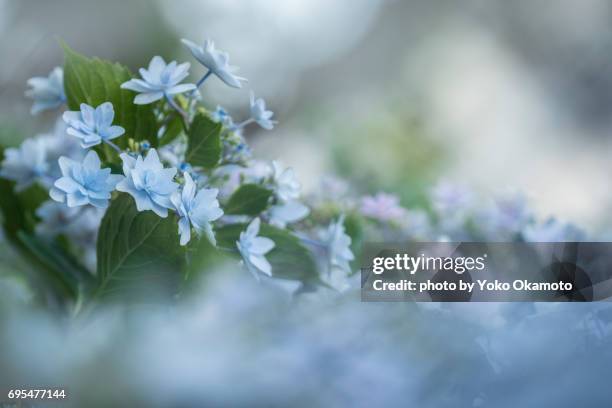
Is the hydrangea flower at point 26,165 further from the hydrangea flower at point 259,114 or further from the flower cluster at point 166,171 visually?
the hydrangea flower at point 259,114

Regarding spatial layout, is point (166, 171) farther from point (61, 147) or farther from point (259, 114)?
point (61, 147)

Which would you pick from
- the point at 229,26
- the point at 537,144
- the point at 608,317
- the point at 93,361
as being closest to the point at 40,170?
the point at 93,361

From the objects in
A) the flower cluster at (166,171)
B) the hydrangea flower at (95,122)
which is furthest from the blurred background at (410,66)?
the hydrangea flower at (95,122)

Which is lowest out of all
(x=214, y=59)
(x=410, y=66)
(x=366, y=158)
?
(x=214, y=59)

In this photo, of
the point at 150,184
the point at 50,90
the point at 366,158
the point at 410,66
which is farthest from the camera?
the point at 410,66

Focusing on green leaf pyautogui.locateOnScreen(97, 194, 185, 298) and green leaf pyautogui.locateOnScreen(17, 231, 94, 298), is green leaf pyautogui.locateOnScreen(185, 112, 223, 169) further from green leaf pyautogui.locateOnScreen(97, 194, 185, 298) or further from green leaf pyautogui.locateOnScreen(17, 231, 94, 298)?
green leaf pyautogui.locateOnScreen(17, 231, 94, 298)

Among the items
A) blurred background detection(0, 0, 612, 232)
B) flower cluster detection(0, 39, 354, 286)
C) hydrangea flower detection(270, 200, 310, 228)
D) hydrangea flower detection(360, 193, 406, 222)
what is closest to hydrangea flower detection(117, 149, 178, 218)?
flower cluster detection(0, 39, 354, 286)

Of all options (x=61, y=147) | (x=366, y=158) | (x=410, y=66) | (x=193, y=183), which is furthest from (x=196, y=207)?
(x=410, y=66)

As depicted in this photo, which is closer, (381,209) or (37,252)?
(37,252)
